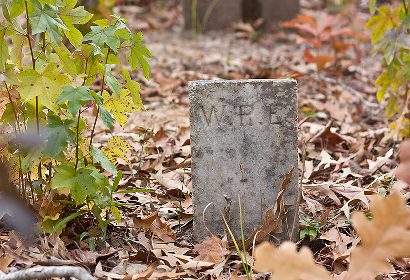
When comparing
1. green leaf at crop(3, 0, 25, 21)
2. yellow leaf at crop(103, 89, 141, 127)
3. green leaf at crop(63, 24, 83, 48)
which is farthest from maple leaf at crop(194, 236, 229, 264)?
green leaf at crop(3, 0, 25, 21)

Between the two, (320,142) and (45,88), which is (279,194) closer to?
(45,88)

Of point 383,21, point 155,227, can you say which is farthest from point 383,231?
point 383,21

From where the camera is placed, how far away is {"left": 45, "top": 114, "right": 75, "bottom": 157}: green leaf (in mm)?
1938

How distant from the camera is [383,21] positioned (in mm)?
3369

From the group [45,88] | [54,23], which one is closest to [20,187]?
[45,88]

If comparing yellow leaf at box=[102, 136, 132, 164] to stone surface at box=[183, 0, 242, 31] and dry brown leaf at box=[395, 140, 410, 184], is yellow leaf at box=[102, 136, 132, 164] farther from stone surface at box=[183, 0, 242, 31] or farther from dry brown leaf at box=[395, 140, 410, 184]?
stone surface at box=[183, 0, 242, 31]

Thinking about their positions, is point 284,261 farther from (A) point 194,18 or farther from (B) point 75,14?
(A) point 194,18

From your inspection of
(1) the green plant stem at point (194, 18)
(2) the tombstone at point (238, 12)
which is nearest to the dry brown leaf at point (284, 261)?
(1) the green plant stem at point (194, 18)

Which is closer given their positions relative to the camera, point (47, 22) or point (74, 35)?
point (47, 22)

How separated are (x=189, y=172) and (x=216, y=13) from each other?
374 cm

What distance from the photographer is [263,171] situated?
2242mm

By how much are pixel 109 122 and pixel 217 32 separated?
4.60 metres

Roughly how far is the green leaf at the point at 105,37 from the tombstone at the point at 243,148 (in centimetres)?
30

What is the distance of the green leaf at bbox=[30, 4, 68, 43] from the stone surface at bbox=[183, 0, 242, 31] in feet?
14.7
